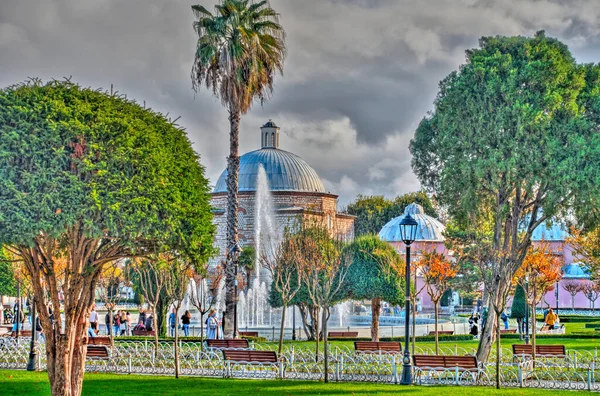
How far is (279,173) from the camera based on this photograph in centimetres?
5353

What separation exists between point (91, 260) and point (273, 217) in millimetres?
40057

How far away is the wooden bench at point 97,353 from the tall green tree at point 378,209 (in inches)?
1782

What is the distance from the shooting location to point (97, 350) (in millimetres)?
15805

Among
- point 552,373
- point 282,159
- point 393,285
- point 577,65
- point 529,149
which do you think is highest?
point 282,159

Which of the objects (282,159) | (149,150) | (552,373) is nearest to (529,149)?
(552,373)

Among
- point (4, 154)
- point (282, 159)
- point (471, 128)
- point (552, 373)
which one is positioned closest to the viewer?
Answer: point (4, 154)

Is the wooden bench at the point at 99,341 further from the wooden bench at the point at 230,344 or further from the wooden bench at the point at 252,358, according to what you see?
the wooden bench at the point at 252,358

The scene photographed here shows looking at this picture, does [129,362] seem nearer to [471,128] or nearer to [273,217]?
[471,128]


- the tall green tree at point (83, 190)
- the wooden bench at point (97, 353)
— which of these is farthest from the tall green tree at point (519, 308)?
the tall green tree at point (83, 190)

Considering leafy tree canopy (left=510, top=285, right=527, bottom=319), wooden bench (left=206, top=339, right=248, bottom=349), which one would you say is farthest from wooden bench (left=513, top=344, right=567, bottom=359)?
leafy tree canopy (left=510, top=285, right=527, bottom=319)

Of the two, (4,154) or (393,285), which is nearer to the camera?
(4,154)

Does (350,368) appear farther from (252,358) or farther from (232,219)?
(232,219)

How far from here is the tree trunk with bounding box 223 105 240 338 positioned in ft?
66.5

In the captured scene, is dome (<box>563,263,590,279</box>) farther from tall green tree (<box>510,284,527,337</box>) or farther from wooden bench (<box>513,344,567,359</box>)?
wooden bench (<box>513,344,567,359</box>)
